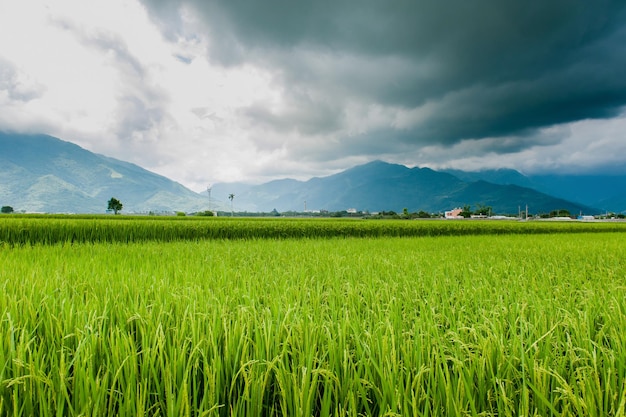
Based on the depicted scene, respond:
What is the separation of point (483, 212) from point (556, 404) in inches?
6954

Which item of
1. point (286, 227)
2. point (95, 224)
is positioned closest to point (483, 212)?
point (286, 227)

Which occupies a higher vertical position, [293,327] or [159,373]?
[293,327]

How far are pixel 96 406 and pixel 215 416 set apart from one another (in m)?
0.47

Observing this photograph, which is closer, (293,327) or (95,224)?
(293,327)

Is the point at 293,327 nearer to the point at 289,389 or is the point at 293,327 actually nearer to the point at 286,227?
the point at 289,389

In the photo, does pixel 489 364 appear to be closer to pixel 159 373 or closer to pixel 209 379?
pixel 209 379

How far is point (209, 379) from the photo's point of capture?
128cm

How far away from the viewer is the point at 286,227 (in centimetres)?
1942

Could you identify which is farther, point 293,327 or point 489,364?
point 293,327

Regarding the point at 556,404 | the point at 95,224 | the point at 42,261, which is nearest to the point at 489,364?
the point at 556,404

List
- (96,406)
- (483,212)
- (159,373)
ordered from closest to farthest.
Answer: (96,406), (159,373), (483,212)

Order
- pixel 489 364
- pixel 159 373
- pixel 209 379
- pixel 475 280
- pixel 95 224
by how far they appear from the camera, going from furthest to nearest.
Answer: pixel 95 224 < pixel 475 280 < pixel 159 373 < pixel 489 364 < pixel 209 379

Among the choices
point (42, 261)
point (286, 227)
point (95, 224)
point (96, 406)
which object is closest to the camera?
point (96, 406)

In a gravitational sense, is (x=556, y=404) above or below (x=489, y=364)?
below
